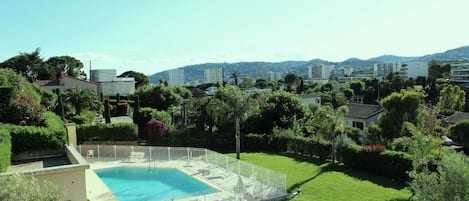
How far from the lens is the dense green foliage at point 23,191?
22.5 ft

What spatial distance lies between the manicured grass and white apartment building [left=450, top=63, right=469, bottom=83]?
117162 millimetres

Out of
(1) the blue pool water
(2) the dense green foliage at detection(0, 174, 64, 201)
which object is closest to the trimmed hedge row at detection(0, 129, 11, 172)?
(1) the blue pool water

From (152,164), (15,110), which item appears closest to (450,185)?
(152,164)

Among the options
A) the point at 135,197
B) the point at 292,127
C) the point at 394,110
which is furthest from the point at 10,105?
the point at 394,110

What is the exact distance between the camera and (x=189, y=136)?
3031 cm

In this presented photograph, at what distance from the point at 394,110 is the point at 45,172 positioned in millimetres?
23064

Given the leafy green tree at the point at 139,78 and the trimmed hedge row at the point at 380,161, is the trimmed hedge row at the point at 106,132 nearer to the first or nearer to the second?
the trimmed hedge row at the point at 380,161

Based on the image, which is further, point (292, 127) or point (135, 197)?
point (292, 127)

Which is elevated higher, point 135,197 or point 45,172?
point 45,172

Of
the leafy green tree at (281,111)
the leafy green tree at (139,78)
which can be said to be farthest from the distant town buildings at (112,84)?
the leafy green tree at (281,111)

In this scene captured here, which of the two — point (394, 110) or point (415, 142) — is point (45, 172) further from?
point (394, 110)

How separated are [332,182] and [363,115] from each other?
1045 inches

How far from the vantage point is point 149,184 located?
20.7m

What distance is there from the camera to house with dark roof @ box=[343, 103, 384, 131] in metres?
41.2
